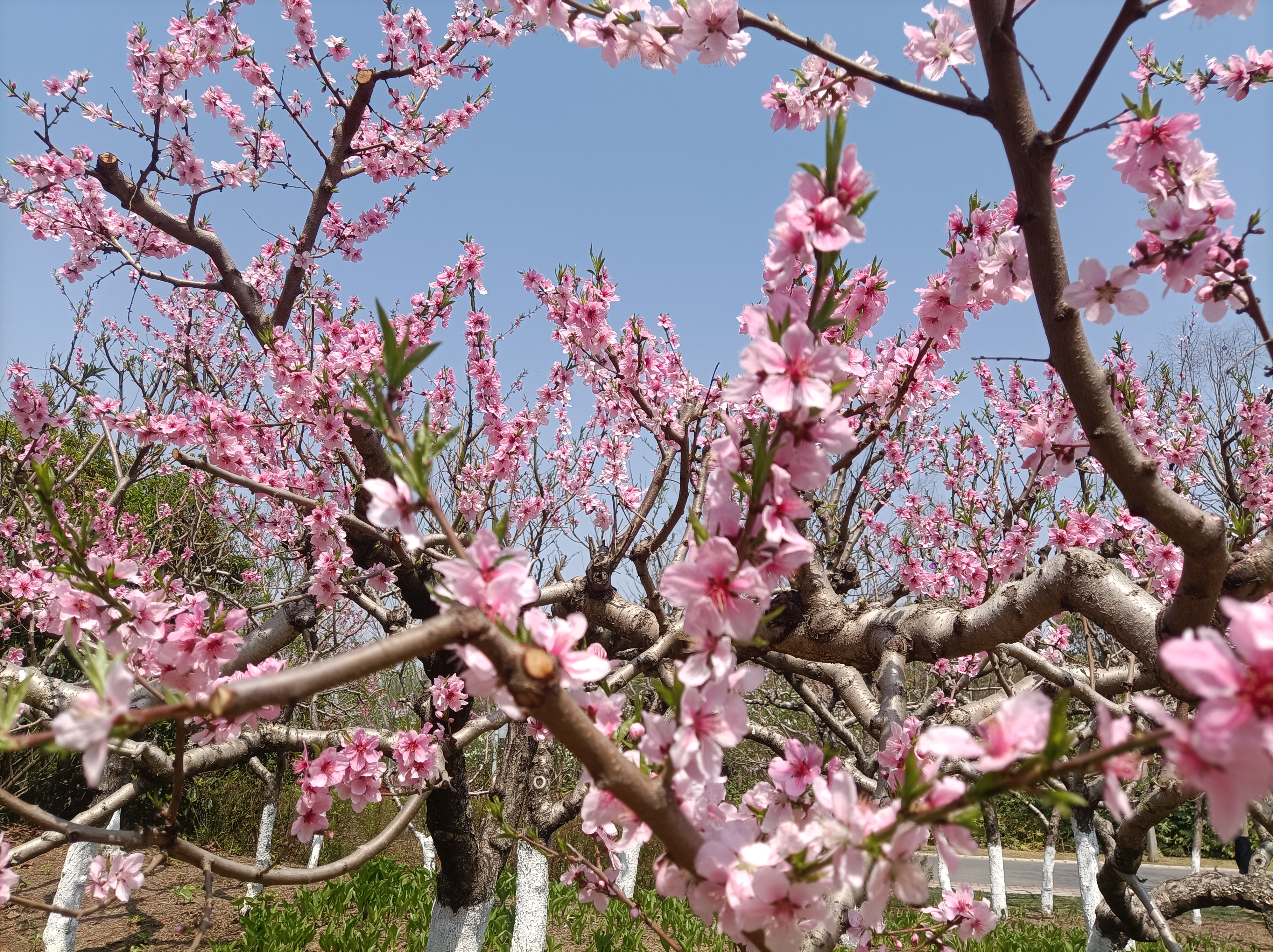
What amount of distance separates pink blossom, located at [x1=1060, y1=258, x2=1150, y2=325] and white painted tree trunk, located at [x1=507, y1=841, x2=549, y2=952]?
579cm

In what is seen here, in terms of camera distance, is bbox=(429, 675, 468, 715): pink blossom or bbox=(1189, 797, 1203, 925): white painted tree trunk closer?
bbox=(429, 675, 468, 715): pink blossom

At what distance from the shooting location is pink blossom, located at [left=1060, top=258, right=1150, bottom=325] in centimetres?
164

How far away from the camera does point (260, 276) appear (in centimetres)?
666

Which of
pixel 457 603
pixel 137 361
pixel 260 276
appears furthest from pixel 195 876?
pixel 457 603

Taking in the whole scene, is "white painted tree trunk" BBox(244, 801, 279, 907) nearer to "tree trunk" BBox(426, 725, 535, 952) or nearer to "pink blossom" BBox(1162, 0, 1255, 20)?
"tree trunk" BBox(426, 725, 535, 952)

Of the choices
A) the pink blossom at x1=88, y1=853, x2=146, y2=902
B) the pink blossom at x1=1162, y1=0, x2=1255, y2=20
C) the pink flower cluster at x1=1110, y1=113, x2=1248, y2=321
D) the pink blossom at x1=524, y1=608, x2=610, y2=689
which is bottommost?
the pink blossom at x1=88, y1=853, x2=146, y2=902

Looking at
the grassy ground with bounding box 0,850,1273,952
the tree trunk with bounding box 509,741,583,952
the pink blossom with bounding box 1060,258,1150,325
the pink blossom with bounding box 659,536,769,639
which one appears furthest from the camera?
the grassy ground with bounding box 0,850,1273,952

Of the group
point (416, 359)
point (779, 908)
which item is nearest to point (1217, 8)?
point (416, 359)

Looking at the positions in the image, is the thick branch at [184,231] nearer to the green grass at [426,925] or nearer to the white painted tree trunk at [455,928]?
the white painted tree trunk at [455,928]

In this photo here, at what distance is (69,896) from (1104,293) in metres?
8.68

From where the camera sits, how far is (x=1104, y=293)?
5.46ft

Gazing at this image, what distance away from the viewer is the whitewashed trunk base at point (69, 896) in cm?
585

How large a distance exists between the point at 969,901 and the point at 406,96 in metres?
7.10

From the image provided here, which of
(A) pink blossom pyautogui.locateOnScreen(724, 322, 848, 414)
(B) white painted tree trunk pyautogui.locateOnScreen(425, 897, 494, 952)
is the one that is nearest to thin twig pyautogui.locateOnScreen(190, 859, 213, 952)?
(A) pink blossom pyautogui.locateOnScreen(724, 322, 848, 414)
